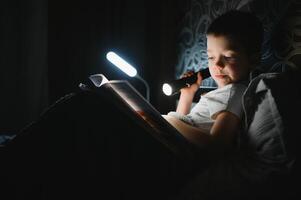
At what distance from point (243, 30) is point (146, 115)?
55cm

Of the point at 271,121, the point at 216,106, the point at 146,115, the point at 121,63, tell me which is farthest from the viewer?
the point at 121,63

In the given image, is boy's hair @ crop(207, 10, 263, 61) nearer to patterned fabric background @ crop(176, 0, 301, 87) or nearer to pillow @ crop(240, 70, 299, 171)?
patterned fabric background @ crop(176, 0, 301, 87)

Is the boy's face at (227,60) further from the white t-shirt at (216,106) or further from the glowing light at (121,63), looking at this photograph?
the glowing light at (121,63)

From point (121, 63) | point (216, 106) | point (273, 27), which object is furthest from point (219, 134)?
point (121, 63)

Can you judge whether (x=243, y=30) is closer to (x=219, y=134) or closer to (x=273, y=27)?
(x=273, y=27)

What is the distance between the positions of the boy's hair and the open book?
1.63 ft

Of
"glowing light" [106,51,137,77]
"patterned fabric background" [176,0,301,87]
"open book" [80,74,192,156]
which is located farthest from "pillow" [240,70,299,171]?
"glowing light" [106,51,137,77]

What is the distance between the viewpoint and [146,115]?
1.12 metres

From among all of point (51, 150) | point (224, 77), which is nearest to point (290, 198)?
point (224, 77)

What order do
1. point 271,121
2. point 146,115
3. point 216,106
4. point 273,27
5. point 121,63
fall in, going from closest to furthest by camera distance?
point 271,121 → point 146,115 → point 216,106 → point 273,27 → point 121,63

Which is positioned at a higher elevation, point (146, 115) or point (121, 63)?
point (121, 63)

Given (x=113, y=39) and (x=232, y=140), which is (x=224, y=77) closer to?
(x=232, y=140)

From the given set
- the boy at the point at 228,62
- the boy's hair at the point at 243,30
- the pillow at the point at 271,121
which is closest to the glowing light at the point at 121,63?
the boy at the point at 228,62

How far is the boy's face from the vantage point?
52.6 inches
